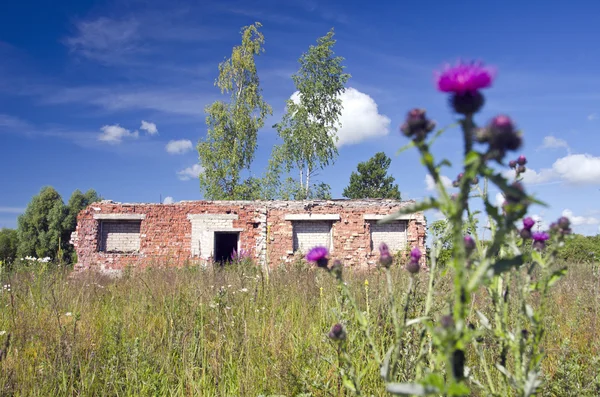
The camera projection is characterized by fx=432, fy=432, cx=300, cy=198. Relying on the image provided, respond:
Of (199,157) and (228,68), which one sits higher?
(228,68)

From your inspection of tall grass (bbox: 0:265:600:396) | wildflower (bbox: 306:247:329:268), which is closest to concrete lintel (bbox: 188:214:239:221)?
tall grass (bbox: 0:265:600:396)

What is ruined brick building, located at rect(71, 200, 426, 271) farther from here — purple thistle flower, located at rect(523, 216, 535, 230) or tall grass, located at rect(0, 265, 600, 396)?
purple thistle flower, located at rect(523, 216, 535, 230)

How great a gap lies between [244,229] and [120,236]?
17.3 ft

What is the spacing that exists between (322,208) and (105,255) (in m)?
9.13

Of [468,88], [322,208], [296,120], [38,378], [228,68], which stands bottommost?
[38,378]

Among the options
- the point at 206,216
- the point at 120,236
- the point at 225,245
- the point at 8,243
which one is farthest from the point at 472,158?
the point at 8,243

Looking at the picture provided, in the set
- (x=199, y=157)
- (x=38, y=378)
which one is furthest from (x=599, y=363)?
(x=199, y=157)

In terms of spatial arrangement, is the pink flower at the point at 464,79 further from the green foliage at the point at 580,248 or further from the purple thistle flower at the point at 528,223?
the green foliage at the point at 580,248

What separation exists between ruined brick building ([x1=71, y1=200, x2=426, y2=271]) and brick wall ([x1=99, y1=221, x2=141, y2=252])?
4cm

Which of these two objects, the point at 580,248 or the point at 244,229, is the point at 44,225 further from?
the point at 580,248

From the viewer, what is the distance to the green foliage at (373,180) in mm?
36531

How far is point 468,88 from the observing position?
1.17 m

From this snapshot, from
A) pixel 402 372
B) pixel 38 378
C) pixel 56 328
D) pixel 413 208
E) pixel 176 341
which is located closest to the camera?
pixel 413 208

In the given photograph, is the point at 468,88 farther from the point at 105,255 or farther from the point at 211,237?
the point at 105,255
